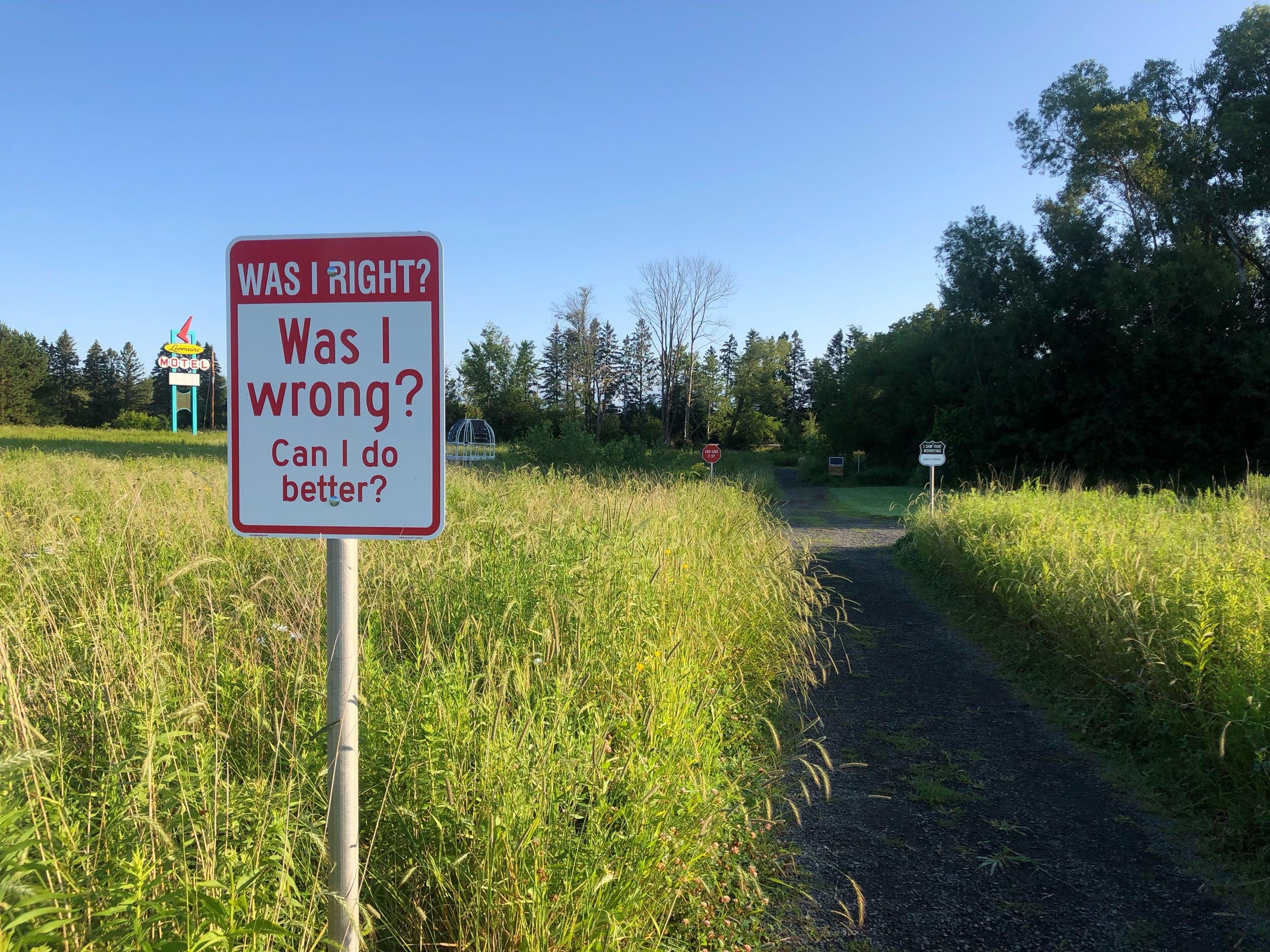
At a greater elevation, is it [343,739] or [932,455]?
[932,455]

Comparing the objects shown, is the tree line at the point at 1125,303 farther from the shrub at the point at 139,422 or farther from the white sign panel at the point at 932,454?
the shrub at the point at 139,422

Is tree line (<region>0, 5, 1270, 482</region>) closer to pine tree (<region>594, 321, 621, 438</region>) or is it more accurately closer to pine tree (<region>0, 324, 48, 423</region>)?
pine tree (<region>594, 321, 621, 438</region>)

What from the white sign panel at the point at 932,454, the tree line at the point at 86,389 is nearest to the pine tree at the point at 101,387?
the tree line at the point at 86,389

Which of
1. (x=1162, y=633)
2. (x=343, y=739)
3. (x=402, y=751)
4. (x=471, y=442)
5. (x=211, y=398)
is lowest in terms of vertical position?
(x=1162, y=633)

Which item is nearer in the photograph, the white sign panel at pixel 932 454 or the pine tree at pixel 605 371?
the white sign panel at pixel 932 454

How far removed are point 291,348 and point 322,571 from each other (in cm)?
277

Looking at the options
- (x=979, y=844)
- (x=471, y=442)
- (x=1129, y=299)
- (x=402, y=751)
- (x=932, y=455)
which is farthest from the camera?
(x=471, y=442)

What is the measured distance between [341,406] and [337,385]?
0.05m

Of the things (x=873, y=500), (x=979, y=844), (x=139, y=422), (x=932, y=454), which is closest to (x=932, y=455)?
(x=932, y=454)

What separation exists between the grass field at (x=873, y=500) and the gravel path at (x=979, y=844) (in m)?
14.1

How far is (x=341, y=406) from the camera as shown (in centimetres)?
171

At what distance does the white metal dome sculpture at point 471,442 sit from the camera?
93.3 feet

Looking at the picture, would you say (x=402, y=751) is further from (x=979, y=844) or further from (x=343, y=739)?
(x=979, y=844)

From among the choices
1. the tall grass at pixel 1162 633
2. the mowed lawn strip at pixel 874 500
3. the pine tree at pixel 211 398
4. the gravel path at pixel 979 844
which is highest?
the pine tree at pixel 211 398
